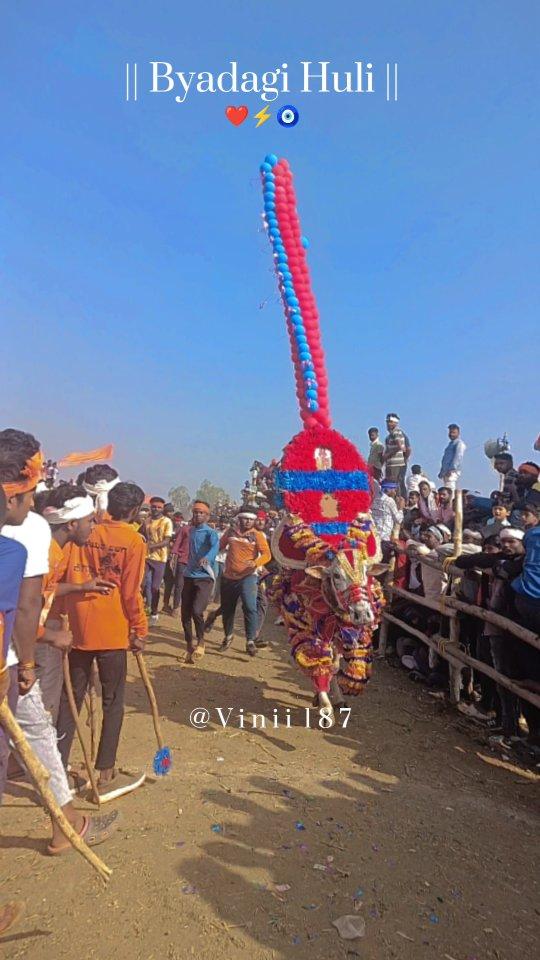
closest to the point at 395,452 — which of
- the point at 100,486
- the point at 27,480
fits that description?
the point at 100,486

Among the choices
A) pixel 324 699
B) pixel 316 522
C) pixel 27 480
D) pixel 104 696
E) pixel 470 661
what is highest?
pixel 27 480

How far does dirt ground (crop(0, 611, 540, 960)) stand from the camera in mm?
2781

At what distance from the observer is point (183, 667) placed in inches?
311

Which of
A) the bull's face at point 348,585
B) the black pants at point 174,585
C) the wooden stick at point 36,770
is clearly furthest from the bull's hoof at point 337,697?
the black pants at point 174,585

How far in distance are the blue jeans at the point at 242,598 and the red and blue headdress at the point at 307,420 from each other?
2580 mm

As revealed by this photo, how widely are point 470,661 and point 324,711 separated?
5.46 ft

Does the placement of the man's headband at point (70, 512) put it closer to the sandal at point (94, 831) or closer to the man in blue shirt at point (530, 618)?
the sandal at point (94, 831)

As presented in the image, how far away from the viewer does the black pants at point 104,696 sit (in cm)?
418

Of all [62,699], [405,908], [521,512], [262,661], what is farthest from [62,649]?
[521,512]

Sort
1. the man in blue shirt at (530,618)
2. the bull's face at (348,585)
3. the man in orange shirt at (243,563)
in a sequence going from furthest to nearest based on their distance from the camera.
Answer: the man in orange shirt at (243,563) → the bull's face at (348,585) → the man in blue shirt at (530,618)

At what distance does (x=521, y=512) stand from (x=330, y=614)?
3216 millimetres

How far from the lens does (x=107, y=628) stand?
13.7 ft

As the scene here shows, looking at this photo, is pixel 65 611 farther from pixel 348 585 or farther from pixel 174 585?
pixel 174 585

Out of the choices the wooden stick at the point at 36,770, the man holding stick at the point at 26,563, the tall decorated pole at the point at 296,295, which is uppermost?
the tall decorated pole at the point at 296,295
